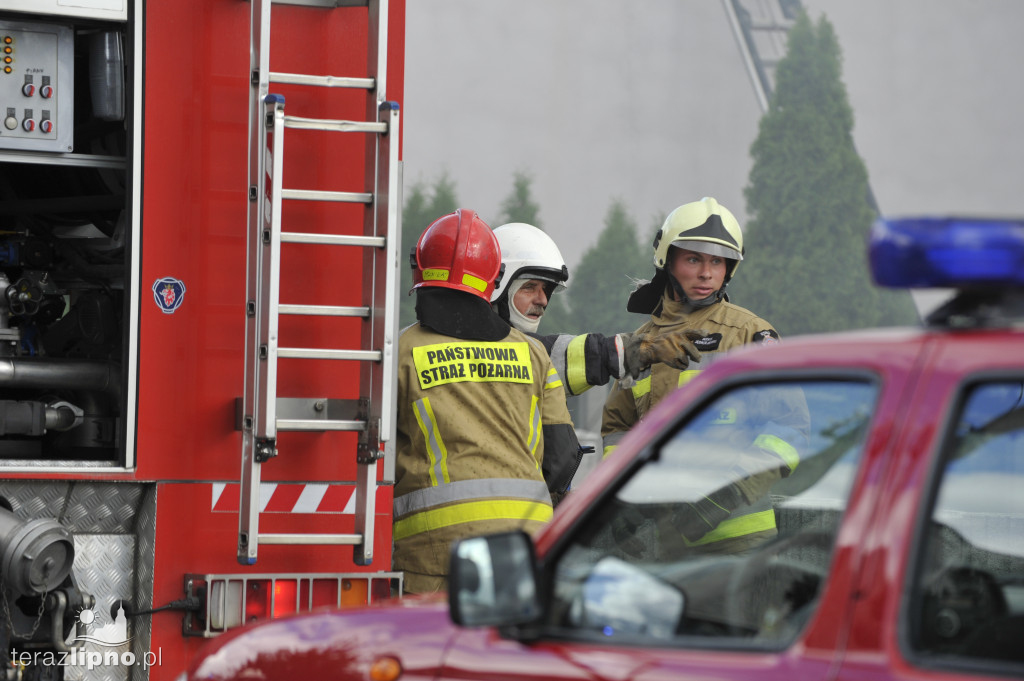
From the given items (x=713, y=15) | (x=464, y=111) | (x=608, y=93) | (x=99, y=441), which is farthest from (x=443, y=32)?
Answer: (x=99, y=441)

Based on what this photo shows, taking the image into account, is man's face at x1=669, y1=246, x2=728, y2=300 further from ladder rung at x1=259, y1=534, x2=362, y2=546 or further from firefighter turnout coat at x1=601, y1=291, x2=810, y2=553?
ladder rung at x1=259, y1=534, x2=362, y2=546

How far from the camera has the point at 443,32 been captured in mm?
47250

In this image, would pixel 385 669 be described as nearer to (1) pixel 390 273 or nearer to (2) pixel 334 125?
(1) pixel 390 273

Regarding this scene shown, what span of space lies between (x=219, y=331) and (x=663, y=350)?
5.40ft

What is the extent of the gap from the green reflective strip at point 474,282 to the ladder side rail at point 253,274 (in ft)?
2.76

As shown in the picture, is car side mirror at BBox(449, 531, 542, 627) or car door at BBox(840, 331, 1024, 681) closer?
car door at BBox(840, 331, 1024, 681)

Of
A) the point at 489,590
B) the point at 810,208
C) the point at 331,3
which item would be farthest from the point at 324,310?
the point at 810,208

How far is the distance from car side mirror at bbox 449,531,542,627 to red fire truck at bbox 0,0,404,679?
2029 millimetres

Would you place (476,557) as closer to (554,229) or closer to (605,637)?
(605,637)

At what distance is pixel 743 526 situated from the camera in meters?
4.64

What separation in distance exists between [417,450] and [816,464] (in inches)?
94.2

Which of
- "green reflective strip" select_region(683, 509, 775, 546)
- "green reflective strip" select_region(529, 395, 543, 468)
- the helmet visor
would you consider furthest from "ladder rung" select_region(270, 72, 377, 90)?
"green reflective strip" select_region(683, 509, 775, 546)

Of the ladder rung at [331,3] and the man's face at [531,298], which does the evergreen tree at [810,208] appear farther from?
the ladder rung at [331,3]

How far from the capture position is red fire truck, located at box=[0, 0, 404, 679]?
165 inches
